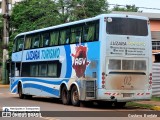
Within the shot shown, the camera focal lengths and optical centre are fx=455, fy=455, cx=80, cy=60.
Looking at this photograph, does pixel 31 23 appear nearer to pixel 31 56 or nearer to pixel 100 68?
pixel 31 56

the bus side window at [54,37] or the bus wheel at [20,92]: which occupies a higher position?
the bus side window at [54,37]

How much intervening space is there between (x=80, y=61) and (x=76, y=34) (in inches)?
54.3

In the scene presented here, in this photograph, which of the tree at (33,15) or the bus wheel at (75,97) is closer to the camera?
the bus wheel at (75,97)

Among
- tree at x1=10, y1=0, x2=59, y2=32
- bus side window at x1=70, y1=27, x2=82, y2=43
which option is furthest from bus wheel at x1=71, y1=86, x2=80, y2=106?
tree at x1=10, y1=0, x2=59, y2=32

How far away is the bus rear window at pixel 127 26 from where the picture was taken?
19.5m

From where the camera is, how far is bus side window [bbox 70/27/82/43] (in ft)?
69.5

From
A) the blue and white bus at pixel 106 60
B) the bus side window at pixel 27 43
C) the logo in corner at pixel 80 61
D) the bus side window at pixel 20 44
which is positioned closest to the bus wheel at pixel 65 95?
the blue and white bus at pixel 106 60

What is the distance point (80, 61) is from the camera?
68.8ft

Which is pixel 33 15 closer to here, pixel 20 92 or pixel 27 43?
pixel 20 92

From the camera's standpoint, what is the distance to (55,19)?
4375 cm

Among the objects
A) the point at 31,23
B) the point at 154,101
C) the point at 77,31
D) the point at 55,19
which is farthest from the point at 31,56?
the point at 31,23

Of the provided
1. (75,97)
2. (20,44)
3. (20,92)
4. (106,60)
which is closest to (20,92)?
(20,92)

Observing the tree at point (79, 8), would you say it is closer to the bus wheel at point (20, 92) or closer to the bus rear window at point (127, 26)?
the bus wheel at point (20, 92)

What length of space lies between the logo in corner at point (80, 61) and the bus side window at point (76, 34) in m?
0.43
